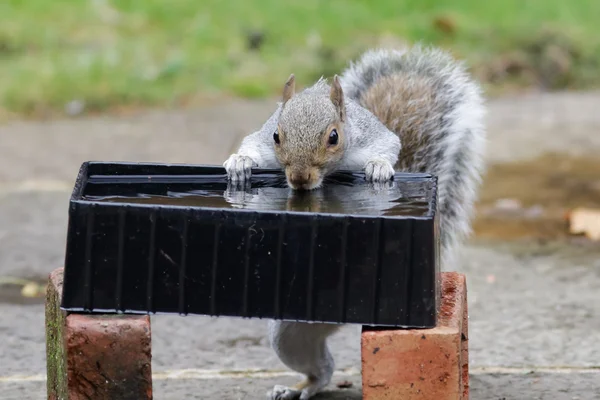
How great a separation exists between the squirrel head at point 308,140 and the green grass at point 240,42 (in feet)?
13.3

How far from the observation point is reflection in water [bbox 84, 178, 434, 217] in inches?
89.4

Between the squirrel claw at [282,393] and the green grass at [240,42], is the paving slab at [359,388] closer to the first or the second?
the squirrel claw at [282,393]

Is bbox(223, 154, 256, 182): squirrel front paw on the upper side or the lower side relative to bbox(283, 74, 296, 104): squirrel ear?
lower

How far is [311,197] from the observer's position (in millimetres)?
2469

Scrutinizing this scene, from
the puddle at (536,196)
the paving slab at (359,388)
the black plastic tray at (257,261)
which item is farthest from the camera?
the puddle at (536,196)

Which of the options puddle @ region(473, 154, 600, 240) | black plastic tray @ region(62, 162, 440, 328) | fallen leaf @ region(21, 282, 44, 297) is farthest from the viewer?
puddle @ region(473, 154, 600, 240)

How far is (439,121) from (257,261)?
1.20 m

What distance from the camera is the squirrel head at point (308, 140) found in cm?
257

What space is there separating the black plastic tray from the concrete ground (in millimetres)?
732

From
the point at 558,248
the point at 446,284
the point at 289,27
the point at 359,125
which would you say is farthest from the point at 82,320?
the point at 289,27

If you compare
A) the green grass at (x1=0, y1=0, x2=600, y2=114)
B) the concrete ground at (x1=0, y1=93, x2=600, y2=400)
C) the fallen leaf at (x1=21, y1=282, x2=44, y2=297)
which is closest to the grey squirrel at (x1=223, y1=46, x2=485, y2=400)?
the concrete ground at (x1=0, y1=93, x2=600, y2=400)

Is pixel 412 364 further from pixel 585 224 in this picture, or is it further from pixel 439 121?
pixel 585 224

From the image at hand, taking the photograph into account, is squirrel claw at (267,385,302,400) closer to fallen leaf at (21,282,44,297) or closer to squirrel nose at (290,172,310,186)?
squirrel nose at (290,172,310,186)

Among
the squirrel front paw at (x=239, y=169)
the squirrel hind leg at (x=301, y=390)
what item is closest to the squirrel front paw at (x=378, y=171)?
the squirrel front paw at (x=239, y=169)
